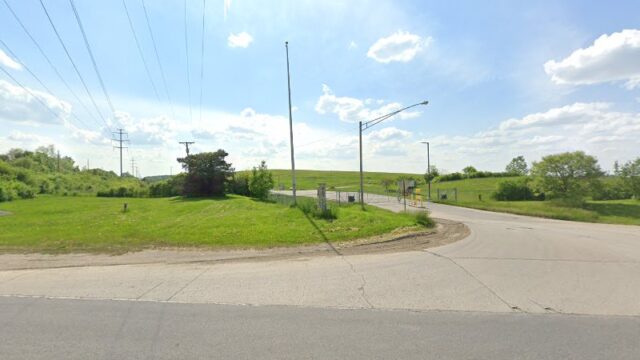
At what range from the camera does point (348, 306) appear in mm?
6141

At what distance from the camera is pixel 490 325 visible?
5238mm

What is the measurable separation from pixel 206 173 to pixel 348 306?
43991mm

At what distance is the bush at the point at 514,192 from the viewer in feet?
191

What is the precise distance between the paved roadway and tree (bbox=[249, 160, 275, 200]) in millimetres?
34381

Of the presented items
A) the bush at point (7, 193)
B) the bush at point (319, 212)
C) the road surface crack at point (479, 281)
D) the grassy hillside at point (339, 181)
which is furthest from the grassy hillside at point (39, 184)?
the road surface crack at point (479, 281)

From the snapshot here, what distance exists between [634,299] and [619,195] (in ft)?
178

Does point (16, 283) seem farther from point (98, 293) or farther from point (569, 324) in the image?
point (569, 324)

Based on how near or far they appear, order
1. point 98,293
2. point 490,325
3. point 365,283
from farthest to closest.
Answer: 1. point 365,283
2. point 98,293
3. point 490,325

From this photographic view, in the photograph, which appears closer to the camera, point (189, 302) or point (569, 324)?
point (569, 324)

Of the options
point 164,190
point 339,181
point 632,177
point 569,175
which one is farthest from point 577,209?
point 339,181

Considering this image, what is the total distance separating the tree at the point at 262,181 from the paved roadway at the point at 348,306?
1354 inches

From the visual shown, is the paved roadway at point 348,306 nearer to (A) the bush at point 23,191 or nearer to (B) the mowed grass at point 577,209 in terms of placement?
(B) the mowed grass at point 577,209

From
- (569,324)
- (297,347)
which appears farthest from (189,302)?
(569,324)

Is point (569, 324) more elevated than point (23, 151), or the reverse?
point (23, 151)
